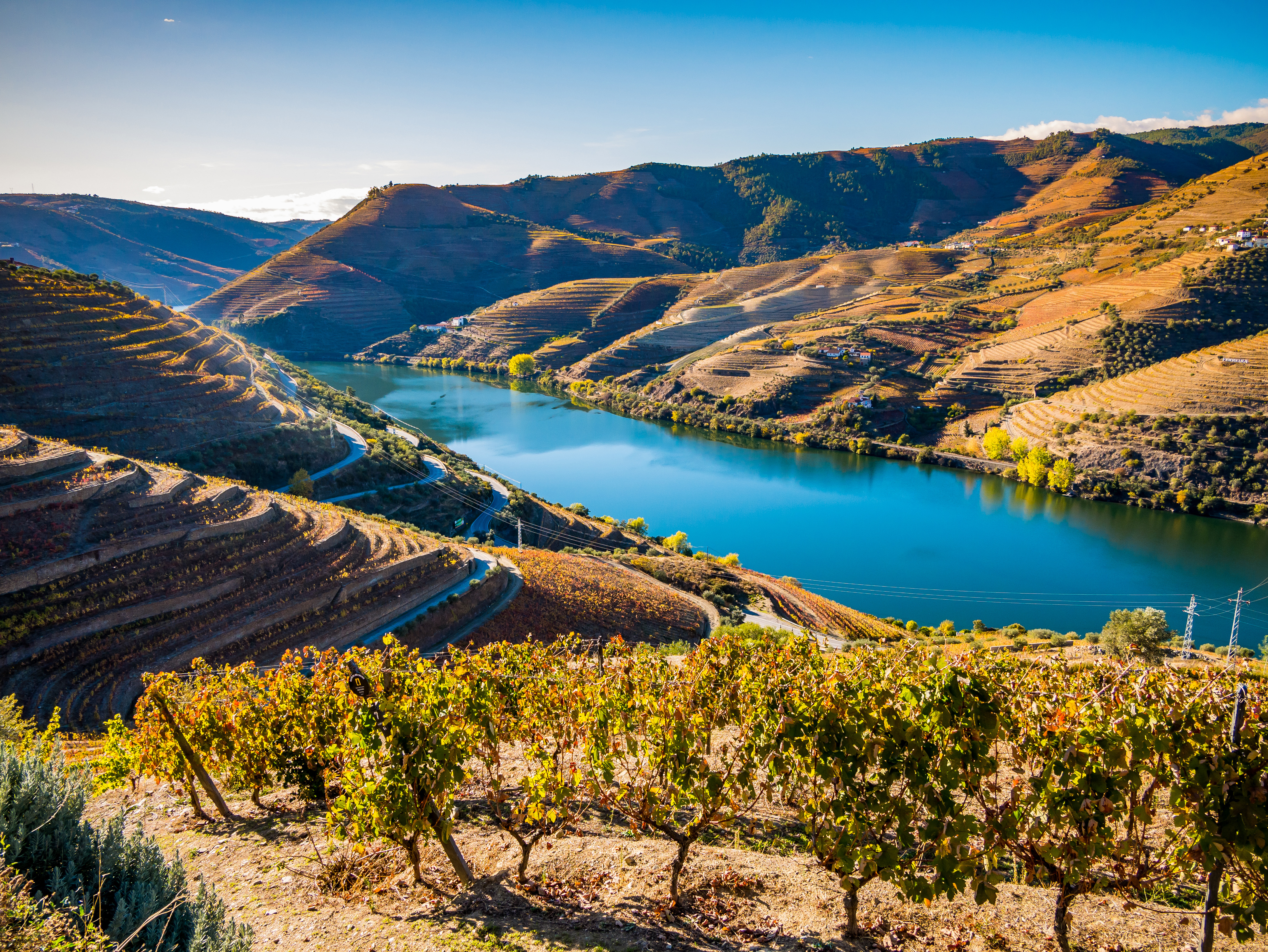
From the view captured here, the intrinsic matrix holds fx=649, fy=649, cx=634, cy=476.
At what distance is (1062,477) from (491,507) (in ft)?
153

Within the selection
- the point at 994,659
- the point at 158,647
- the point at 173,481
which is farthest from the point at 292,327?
the point at 994,659

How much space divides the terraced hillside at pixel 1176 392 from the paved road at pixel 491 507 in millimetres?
49580

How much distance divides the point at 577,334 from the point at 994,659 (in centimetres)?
11188

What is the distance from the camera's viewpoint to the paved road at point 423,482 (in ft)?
127

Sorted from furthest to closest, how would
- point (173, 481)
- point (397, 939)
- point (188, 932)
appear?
point (173, 481) → point (397, 939) → point (188, 932)

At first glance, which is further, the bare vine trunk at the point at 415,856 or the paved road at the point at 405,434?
the paved road at the point at 405,434

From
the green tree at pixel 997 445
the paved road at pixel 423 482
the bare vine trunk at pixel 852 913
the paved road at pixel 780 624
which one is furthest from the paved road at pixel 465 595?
the green tree at pixel 997 445

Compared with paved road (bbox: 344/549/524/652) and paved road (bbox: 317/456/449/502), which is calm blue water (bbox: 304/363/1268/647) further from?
paved road (bbox: 344/549/524/652)

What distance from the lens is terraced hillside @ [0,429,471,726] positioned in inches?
670

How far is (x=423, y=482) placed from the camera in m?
42.9

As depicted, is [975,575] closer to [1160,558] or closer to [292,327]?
[1160,558]

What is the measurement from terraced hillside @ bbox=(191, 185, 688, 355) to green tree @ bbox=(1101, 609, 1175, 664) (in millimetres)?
123610

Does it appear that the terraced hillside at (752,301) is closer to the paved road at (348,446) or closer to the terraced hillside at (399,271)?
the terraced hillside at (399,271)

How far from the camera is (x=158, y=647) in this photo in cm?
1806
